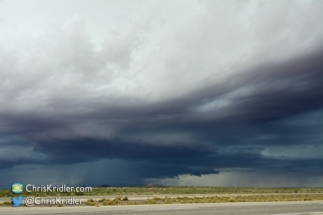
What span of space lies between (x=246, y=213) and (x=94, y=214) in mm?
10018

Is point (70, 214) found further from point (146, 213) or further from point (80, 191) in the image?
point (80, 191)

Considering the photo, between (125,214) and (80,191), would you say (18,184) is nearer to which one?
(125,214)

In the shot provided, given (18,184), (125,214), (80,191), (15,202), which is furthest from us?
(80,191)

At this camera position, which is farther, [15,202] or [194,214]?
[15,202]

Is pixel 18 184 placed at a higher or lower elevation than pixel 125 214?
higher

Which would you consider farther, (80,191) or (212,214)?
(80,191)

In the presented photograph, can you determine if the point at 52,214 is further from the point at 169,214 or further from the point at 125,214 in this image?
the point at 169,214

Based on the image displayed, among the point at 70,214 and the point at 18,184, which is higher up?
the point at 18,184

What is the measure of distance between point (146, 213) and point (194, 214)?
3140 mm

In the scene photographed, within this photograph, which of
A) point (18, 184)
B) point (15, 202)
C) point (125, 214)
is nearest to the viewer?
point (125, 214)

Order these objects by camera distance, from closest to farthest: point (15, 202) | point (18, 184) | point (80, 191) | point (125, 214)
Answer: point (125, 214), point (18, 184), point (15, 202), point (80, 191)

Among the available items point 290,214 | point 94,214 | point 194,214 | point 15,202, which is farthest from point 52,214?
point 290,214

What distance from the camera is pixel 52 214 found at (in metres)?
21.2

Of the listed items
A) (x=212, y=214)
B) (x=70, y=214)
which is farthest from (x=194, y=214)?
(x=70, y=214)
